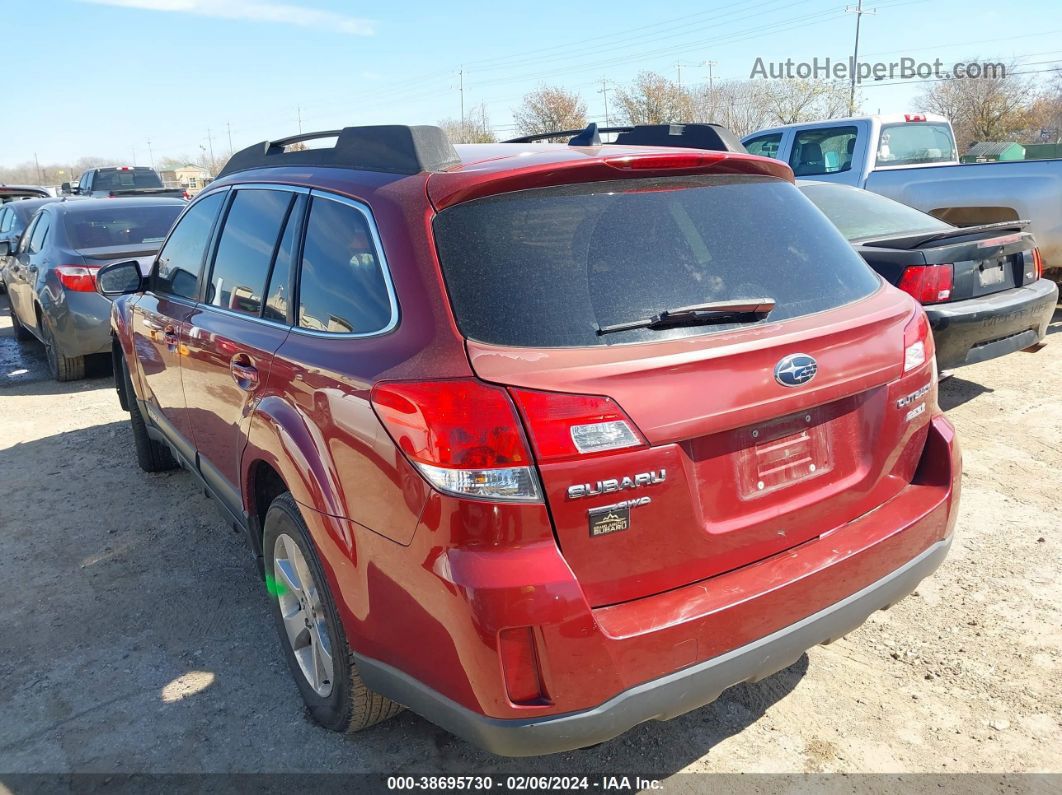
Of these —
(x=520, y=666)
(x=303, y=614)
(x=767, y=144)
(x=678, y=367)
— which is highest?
(x=767, y=144)

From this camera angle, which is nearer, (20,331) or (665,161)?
(665,161)

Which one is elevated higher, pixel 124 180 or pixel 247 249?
pixel 124 180

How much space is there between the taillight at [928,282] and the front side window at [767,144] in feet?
18.0

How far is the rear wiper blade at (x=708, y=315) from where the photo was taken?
6.93ft

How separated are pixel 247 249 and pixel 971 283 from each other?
14.0 ft

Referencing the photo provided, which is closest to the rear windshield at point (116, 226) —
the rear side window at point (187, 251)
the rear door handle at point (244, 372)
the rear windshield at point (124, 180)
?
the rear side window at point (187, 251)

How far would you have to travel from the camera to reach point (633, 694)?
1.99m

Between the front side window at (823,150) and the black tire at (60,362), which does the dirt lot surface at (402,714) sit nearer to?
the black tire at (60,362)

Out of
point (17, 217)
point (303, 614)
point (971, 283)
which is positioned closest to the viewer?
point (303, 614)

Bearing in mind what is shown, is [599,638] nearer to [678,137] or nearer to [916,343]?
[916,343]

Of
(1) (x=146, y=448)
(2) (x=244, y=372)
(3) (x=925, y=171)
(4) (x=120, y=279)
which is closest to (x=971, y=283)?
(3) (x=925, y=171)

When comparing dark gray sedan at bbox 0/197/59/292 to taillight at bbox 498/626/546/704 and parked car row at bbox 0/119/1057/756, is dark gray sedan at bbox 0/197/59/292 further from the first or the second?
taillight at bbox 498/626/546/704

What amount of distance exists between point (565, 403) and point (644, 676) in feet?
2.23

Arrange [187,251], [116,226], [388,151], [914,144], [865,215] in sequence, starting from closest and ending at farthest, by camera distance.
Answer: [388,151] < [187,251] < [865,215] < [116,226] < [914,144]
